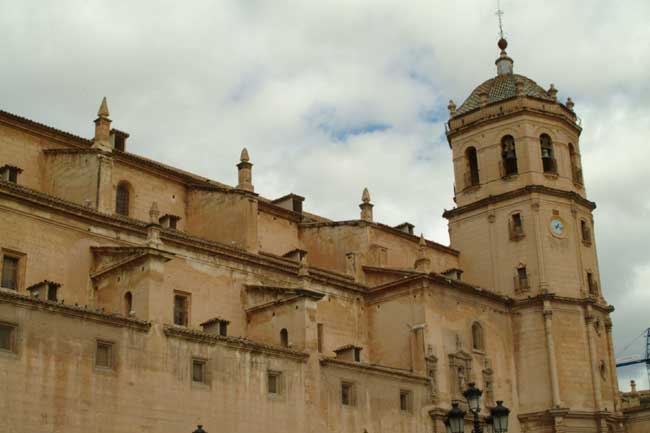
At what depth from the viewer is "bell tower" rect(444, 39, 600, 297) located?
4469 centimetres

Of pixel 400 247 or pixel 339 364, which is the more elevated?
pixel 400 247

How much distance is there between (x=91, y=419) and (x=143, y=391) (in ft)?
6.21

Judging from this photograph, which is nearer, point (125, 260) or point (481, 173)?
point (125, 260)

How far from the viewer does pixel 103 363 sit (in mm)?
26062

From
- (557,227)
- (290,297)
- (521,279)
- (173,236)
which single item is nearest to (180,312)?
(173,236)

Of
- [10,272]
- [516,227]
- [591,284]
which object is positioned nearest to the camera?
[10,272]

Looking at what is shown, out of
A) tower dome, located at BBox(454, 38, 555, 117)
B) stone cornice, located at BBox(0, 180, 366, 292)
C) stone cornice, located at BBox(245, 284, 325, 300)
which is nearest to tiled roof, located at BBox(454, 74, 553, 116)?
tower dome, located at BBox(454, 38, 555, 117)

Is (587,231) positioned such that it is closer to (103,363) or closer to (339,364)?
(339,364)

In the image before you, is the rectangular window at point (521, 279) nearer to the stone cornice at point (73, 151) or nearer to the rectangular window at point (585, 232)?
the rectangular window at point (585, 232)

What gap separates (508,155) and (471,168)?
2076mm

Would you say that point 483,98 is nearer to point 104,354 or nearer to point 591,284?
point 591,284

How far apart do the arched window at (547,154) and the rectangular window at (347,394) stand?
17.8 metres

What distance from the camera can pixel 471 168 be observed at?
47.9 meters

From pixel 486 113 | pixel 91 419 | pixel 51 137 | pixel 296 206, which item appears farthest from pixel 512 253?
pixel 91 419
